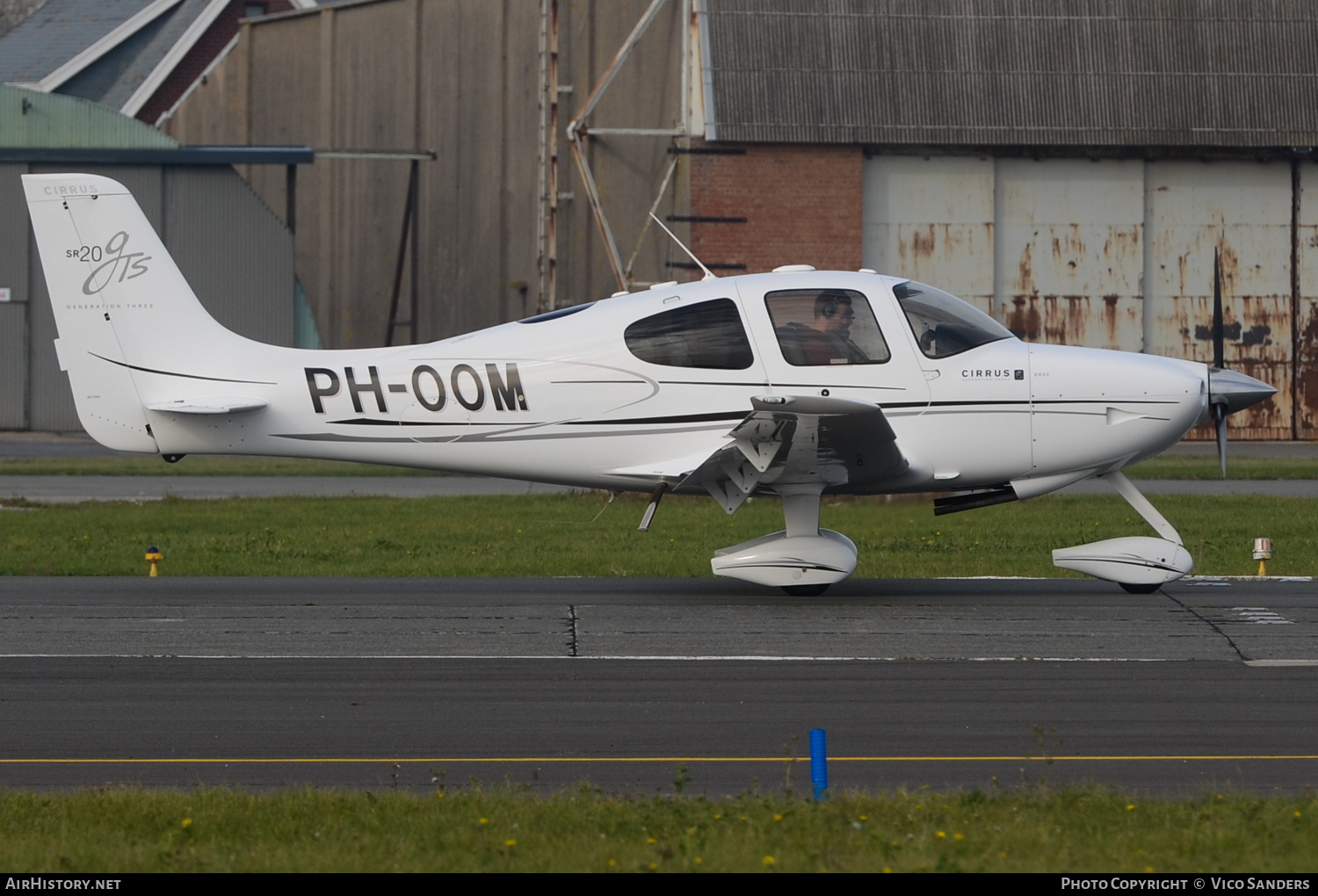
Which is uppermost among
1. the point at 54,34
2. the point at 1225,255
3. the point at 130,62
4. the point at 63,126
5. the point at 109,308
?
the point at 54,34

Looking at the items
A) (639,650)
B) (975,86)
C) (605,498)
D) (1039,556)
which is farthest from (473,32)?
(639,650)

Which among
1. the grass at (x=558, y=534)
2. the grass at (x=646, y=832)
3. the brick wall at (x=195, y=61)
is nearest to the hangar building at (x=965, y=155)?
the grass at (x=558, y=534)

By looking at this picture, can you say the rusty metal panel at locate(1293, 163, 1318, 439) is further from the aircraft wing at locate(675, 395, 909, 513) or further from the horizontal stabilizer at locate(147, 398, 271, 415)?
the horizontal stabilizer at locate(147, 398, 271, 415)

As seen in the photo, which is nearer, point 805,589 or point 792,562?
point 792,562

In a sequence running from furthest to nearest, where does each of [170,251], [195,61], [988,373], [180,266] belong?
1. [195,61]
2. [180,266]
3. [170,251]
4. [988,373]

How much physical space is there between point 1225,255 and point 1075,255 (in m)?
3.10

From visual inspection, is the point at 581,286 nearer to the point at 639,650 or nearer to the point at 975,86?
the point at 975,86

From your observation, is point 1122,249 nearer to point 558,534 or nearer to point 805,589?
point 558,534

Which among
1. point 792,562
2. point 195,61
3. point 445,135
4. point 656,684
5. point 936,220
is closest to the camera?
point 656,684

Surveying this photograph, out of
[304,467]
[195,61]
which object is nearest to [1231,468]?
[304,467]

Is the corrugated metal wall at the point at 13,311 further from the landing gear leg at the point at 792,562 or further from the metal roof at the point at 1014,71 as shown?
the landing gear leg at the point at 792,562

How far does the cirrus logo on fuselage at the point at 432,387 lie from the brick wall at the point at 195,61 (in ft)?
136

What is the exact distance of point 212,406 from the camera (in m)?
12.4

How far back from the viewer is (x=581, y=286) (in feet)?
104
